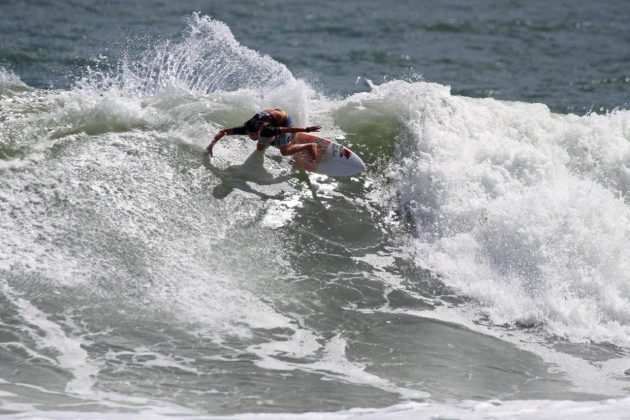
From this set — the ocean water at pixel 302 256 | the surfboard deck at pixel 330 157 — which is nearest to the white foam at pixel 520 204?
the ocean water at pixel 302 256

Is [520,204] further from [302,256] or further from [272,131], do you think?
[272,131]

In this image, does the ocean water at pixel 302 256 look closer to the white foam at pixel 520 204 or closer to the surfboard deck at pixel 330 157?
the white foam at pixel 520 204

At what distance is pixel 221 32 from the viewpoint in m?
13.7

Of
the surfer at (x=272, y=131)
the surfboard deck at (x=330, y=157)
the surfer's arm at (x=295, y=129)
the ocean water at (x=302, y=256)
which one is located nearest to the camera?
the ocean water at (x=302, y=256)

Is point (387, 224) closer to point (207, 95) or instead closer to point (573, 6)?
point (207, 95)

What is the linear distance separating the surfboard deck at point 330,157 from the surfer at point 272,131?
0.09 m

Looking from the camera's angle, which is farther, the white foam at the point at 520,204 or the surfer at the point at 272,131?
the surfer at the point at 272,131

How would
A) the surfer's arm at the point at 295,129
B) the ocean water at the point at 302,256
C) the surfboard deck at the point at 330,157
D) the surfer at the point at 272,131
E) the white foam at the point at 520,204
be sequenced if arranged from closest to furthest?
1. the ocean water at the point at 302,256
2. the white foam at the point at 520,204
3. the surfer's arm at the point at 295,129
4. the surfer at the point at 272,131
5. the surfboard deck at the point at 330,157

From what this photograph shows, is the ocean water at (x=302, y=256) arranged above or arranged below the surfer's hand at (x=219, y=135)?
below

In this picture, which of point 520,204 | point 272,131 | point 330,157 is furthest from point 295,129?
point 520,204

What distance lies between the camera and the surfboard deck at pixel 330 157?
11062 mm

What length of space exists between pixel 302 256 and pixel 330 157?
67.5 inches

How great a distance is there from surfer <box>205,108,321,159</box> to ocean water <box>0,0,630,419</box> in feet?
1.24

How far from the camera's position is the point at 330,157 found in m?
11.1
